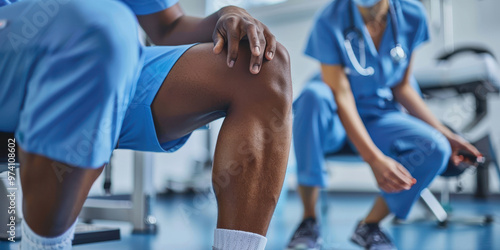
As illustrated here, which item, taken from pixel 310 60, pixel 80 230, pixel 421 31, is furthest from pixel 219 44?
pixel 310 60

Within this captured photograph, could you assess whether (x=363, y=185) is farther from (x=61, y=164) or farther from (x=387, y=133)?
(x=61, y=164)

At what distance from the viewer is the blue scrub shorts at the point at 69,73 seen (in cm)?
37

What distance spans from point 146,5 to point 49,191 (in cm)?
40

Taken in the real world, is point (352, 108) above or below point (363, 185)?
above

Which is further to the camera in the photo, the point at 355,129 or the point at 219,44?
the point at 355,129

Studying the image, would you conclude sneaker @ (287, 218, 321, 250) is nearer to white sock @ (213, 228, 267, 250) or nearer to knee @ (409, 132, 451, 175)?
knee @ (409, 132, 451, 175)

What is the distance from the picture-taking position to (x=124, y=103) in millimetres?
448

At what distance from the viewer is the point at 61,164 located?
0.40 metres

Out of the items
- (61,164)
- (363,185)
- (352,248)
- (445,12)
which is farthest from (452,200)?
(61,164)

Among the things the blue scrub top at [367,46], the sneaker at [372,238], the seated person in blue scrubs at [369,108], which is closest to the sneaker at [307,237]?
the seated person in blue scrubs at [369,108]

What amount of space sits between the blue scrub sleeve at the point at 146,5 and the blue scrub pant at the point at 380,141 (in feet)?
2.02

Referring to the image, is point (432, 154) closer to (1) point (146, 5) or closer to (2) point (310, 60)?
(1) point (146, 5)

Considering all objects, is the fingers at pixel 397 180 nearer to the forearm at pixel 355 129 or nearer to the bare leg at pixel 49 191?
the forearm at pixel 355 129

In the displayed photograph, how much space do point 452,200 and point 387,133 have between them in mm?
2001
